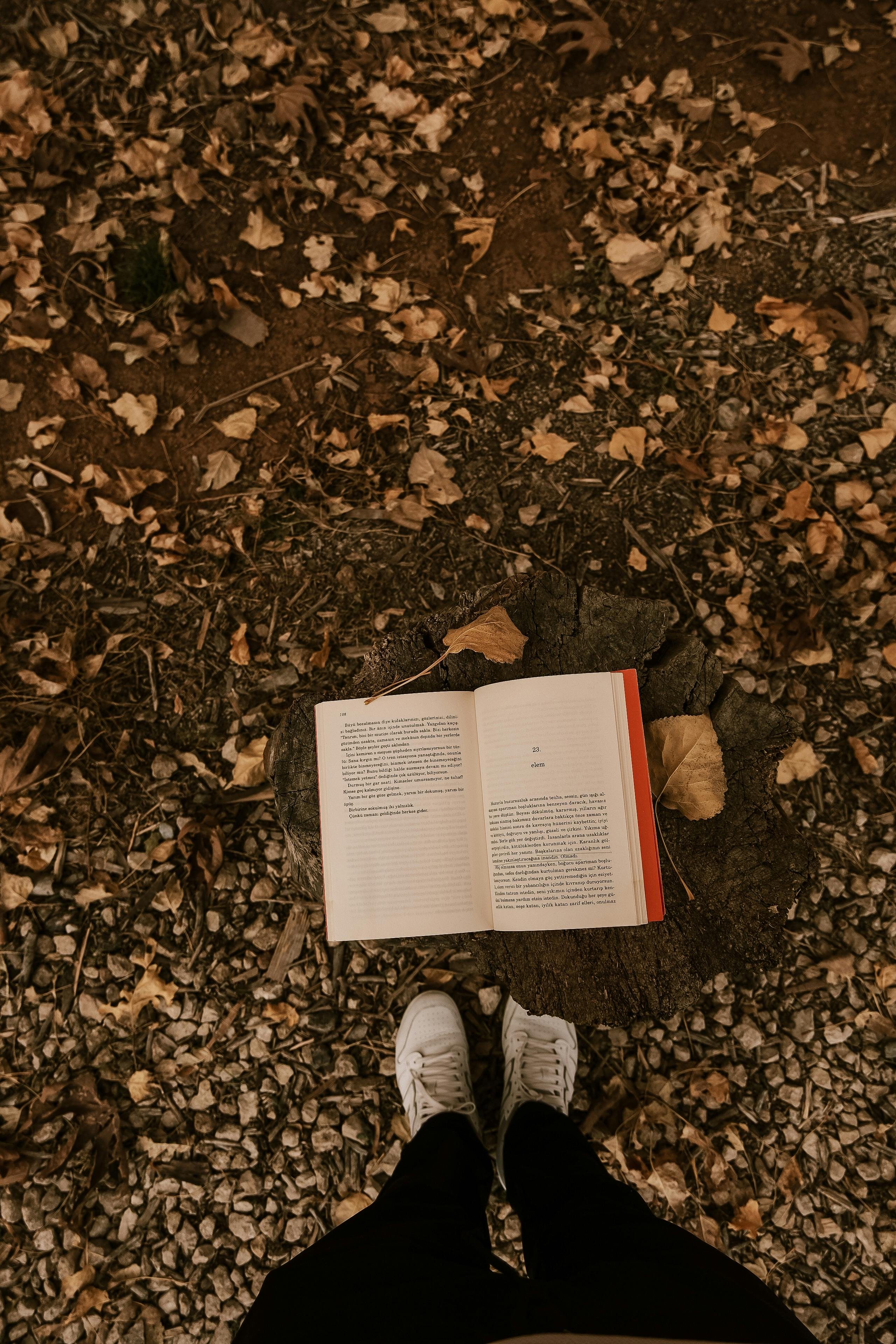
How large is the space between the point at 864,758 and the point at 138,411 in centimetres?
276

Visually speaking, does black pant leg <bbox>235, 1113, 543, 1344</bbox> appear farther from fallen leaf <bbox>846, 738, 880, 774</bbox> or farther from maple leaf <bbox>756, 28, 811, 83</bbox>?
maple leaf <bbox>756, 28, 811, 83</bbox>

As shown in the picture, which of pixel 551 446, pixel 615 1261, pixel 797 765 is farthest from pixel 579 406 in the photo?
pixel 615 1261

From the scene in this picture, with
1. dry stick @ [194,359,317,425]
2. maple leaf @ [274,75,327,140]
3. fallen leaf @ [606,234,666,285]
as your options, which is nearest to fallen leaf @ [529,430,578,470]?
fallen leaf @ [606,234,666,285]

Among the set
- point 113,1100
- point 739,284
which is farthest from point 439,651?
point 739,284

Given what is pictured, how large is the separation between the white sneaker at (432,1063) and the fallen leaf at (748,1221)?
799mm

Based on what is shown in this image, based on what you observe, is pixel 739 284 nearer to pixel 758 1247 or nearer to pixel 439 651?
pixel 439 651

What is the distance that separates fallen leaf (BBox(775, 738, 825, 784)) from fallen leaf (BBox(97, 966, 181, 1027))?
2082mm

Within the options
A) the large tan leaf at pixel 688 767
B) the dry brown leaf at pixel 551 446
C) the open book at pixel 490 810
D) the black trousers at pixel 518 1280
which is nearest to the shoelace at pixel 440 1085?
the black trousers at pixel 518 1280

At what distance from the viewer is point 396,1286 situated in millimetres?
1374

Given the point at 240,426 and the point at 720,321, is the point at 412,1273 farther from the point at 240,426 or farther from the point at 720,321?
the point at 720,321

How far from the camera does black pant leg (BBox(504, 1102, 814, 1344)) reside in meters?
1.19

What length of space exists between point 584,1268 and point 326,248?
3.07 m

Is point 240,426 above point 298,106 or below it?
below

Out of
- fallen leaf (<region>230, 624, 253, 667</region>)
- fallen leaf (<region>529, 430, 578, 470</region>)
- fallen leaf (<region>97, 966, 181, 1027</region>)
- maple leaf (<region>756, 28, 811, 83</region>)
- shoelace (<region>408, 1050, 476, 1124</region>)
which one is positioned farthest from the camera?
maple leaf (<region>756, 28, 811, 83</region>)
